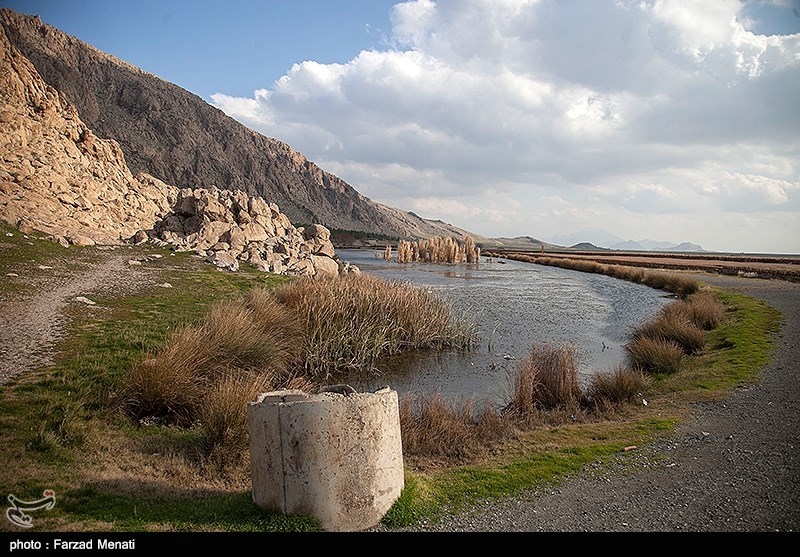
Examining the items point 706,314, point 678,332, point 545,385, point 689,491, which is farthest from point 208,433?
point 706,314

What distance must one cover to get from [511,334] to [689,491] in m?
14.2

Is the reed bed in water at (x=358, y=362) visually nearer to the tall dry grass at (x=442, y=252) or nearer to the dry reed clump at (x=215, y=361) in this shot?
the dry reed clump at (x=215, y=361)

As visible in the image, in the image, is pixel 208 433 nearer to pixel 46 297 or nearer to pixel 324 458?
pixel 324 458

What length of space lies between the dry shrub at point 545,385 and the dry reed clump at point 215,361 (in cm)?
525

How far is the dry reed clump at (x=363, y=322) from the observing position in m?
15.2

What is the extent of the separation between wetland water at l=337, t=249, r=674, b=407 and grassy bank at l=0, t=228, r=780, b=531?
1921 millimetres

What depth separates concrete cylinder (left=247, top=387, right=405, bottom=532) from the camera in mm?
4992

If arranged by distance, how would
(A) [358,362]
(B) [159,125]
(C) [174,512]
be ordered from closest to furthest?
1. (C) [174,512]
2. (A) [358,362]
3. (B) [159,125]

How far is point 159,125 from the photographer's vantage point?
505 ft

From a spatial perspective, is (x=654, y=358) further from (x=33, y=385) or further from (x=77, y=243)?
(x=77, y=243)

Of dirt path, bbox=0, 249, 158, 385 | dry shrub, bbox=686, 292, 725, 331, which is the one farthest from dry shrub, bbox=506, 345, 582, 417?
dry shrub, bbox=686, 292, 725, 331

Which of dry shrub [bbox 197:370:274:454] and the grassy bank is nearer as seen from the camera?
the grassy bank

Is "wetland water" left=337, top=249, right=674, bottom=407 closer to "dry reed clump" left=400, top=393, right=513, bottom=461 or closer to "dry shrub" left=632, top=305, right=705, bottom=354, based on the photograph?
"dry shrub" left=632, top=305, right=705, bottom=354
